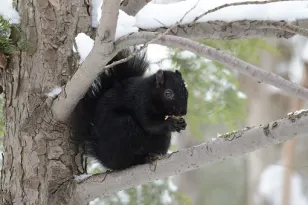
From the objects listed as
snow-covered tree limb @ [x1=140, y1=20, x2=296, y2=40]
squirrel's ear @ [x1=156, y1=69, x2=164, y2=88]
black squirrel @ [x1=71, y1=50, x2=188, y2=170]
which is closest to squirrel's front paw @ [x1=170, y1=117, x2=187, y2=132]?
black squirrel @ [x1=71, y1=50, x2=188, y2=170]

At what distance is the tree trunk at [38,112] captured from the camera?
53.5 inches

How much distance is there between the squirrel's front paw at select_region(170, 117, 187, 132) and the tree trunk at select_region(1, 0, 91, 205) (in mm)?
277

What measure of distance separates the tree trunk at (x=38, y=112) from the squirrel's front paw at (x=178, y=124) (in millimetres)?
277

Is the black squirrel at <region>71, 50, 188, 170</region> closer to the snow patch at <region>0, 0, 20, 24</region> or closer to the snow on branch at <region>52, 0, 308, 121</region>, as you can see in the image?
the snow on branch at <region>52, 0, 308, 121</region>

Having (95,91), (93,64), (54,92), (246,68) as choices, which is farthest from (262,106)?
(246,68)

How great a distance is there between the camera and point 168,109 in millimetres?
1434

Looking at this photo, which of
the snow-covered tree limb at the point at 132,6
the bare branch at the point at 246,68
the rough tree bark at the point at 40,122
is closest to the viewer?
the bare branch at the point at 246,68

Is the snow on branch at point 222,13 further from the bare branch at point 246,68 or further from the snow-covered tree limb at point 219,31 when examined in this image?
the bare branch at point 246,68

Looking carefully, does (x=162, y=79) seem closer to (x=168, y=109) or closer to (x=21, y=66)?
(x=168, y=109)

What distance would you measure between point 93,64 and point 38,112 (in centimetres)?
31

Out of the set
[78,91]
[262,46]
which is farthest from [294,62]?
[78,91]

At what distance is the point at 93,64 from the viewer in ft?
3.72

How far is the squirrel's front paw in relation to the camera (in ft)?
4.53

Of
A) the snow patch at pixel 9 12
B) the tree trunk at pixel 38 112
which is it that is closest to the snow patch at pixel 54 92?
the tree trunk at pixel 38 112
